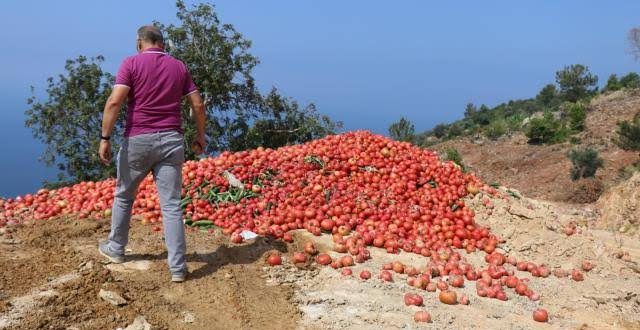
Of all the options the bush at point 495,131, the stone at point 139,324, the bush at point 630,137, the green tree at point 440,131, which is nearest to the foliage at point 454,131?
the green tree at point 440,131

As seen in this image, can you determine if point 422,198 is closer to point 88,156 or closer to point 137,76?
point 137,76

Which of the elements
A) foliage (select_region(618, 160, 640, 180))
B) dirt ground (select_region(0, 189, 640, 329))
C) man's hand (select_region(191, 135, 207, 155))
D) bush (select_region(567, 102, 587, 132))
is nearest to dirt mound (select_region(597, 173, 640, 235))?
dirt ground (select_region(0, 189, 640, 329))

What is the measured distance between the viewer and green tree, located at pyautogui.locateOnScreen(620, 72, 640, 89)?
117 feet

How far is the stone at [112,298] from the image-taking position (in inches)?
163

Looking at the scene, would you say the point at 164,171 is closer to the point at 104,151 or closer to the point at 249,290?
the point at 104,151

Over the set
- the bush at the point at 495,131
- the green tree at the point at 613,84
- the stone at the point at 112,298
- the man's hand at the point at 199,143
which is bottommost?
the stone at the point at 112,298

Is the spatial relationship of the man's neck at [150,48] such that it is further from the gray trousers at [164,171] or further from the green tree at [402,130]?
the green tree at [402,130]

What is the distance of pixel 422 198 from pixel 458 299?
2.33 meters

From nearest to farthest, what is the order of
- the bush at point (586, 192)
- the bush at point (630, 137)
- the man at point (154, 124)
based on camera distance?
the man at point (154, 124)
the bush at point (586, 192)
the bush at point (630, 137)

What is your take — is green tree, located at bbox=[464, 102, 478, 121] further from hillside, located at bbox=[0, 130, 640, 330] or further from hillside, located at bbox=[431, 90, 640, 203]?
hillside, located at bbox=[0, 130, 640, 330]

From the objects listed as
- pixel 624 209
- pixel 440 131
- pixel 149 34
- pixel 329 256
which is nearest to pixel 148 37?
pixel 149 34

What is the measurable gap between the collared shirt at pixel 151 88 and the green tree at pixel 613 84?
1465 inches

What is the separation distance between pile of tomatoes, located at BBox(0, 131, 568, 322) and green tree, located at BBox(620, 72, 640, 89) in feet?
107

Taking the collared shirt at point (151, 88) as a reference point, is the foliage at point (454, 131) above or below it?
below
